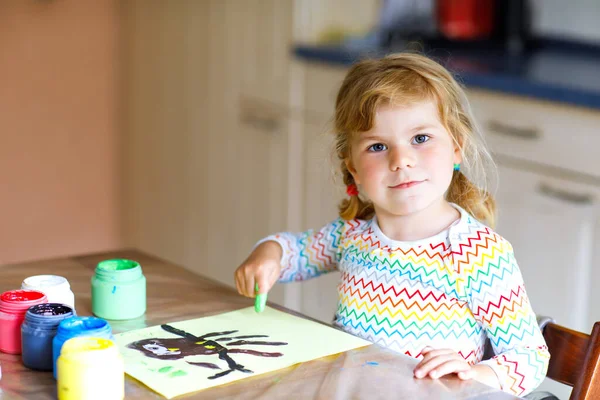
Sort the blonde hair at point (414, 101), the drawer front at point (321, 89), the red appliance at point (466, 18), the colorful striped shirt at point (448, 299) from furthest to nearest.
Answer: the red appliance at point (466, 18) < the drawer front at point (321, 89) < the blonde hair at point (414, 101) < the colorful striped shirt at point (448, 299)

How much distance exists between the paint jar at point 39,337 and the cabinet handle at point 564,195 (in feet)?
4.34

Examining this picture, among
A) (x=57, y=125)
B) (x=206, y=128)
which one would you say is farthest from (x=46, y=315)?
(x=57, y=125)

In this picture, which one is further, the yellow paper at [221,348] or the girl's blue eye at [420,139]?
the girl's blue eye at [420,139]

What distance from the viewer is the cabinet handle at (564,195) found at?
1985 mm

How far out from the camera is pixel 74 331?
38.2 inches

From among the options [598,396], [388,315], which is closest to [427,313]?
[388,315]

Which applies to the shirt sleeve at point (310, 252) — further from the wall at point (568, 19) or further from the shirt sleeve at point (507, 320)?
the wall at point (568, 19)

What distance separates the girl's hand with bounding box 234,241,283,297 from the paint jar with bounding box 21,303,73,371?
324mm

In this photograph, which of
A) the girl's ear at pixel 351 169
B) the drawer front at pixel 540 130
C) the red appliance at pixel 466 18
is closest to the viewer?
the girl's ear at pixel 351 169

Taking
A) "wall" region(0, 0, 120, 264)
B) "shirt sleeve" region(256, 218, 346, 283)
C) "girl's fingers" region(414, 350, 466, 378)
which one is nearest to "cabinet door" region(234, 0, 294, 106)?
"wall" region(0, 0, 120, 264)

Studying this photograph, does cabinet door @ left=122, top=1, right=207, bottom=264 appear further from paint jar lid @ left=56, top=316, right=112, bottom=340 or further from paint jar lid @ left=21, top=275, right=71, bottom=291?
paint jar lid @ left=56, top=316, right=112, bottom=340

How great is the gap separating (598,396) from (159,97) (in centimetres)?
233

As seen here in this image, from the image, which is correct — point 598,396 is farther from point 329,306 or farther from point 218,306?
point 329,306

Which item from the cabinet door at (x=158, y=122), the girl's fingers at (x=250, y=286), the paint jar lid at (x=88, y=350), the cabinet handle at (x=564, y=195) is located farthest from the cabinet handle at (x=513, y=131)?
the paint jar lid at (x=88, y=350)
